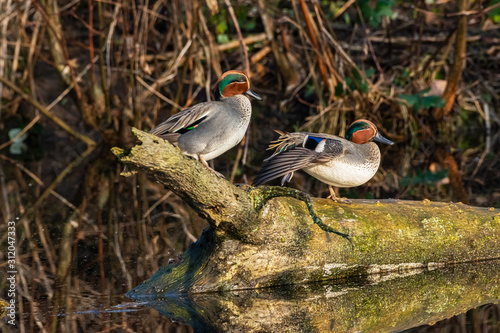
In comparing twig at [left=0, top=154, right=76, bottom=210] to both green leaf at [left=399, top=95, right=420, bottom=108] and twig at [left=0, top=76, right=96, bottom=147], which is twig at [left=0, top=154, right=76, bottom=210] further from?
green leaf at [left=399, top=95, right=420, bottom=108]

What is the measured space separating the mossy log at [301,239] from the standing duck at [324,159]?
185mm

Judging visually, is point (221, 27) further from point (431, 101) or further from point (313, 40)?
point (431, 101)

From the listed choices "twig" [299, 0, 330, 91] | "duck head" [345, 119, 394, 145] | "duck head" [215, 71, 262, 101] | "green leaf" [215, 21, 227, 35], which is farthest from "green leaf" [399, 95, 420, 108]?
"duck head" [215, 71, 262, 101]

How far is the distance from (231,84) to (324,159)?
897mm

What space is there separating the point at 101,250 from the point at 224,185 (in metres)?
1.76

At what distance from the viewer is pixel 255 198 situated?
13.0 ft

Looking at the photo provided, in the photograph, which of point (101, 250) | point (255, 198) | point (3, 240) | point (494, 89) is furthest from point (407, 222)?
point (494, 89)

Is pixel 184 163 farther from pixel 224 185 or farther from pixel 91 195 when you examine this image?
pixel 91 195

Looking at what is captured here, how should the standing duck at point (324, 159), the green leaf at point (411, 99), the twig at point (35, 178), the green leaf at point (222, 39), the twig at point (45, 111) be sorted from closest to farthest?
the standing duck at point (324, 159) → the twig at point (35, 178) → the green leaf at point (411, 99) → the twig at point (45, 111) → the green leaf at point (222, 39)

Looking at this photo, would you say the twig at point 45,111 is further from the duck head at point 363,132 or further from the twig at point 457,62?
the duck head at point 363,132

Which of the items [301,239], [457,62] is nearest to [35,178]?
[301,239]

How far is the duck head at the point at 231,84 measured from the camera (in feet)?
15.4

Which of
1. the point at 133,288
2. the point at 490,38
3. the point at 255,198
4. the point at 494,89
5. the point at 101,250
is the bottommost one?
A: the point at 494,89

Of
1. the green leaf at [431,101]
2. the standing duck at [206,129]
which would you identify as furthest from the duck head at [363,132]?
the green leaf at [431,101]
